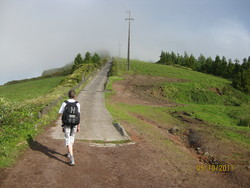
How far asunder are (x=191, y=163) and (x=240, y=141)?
17.0 ft

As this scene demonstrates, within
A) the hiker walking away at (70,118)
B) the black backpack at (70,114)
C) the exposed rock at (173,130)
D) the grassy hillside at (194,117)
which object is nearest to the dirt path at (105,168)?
the hiker walking away at (70,118)

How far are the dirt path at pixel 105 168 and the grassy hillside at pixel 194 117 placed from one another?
1.63 metres

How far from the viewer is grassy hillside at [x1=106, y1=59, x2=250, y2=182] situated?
1077 cm

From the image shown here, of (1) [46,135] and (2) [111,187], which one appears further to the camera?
(1) [46,135]

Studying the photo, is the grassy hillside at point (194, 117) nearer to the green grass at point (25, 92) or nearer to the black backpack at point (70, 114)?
the black backpack at point (70, 114)

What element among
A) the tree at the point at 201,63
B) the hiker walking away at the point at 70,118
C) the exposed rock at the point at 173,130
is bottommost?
the exposed rock at the point at 173,130

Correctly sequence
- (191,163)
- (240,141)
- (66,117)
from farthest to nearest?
(240,141)
(191,163)
(66,117)

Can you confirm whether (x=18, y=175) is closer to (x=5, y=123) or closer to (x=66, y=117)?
(x=66, y=117)

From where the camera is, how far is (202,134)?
43.9 ft

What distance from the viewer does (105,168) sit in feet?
23.9

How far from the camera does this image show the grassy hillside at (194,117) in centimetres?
1077

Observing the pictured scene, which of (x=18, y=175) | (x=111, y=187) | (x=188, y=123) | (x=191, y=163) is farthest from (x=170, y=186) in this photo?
(x=188, y=123)
